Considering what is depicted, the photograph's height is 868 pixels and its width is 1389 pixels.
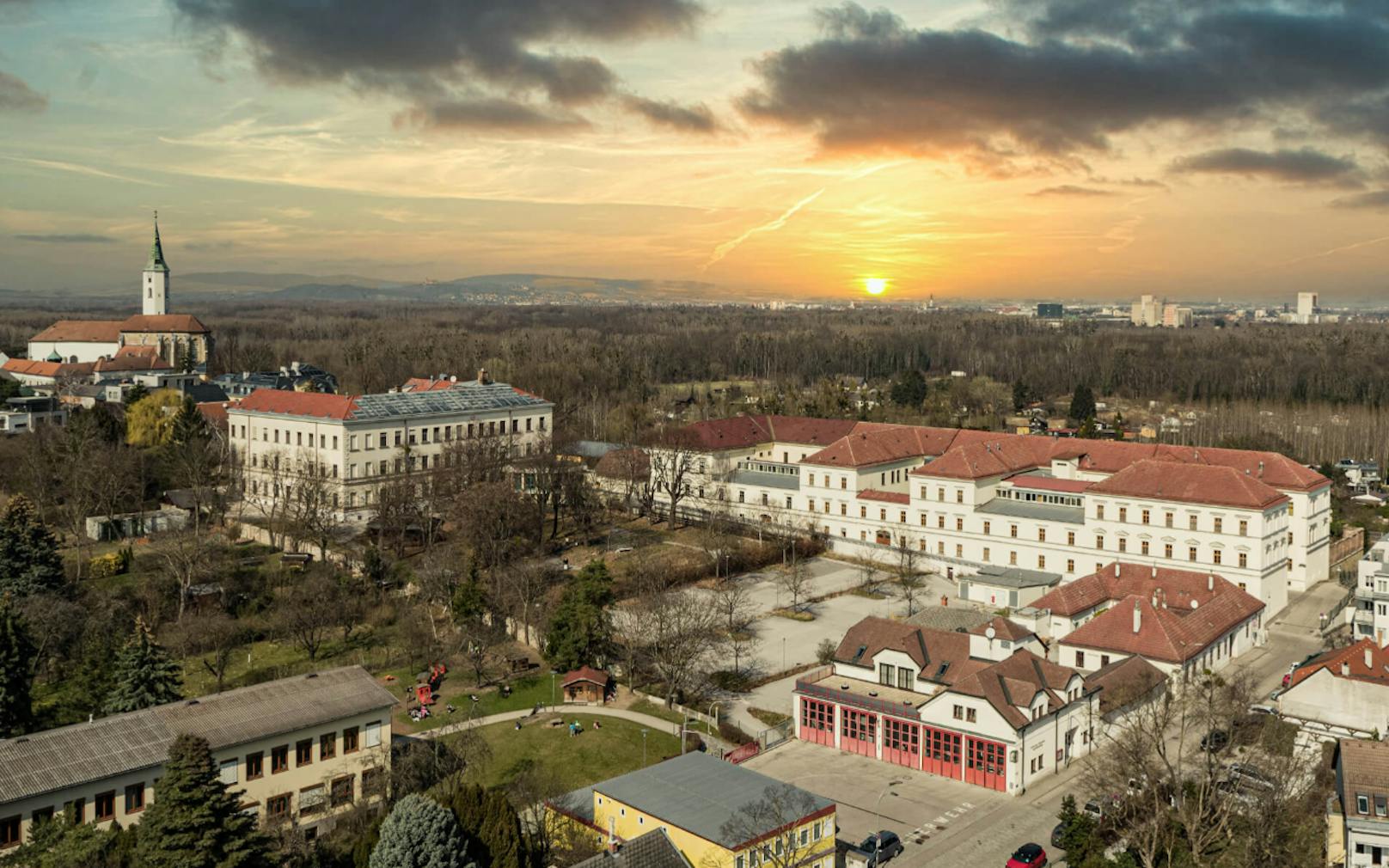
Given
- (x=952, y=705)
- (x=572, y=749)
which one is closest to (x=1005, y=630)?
(x=952, y=705)

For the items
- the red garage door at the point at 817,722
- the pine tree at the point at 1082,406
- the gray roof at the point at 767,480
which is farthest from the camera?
the pine tree at the point at 1082,406

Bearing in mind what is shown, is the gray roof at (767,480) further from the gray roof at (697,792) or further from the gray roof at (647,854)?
the gray roof at (647,854)

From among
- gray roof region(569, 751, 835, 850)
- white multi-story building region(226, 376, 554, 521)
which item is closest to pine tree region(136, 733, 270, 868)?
gray roof region(569, 751, 835, 850)

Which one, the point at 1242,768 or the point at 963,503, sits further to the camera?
the point at 963,503

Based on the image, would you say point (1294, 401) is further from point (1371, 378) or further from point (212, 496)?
point (212, 496)

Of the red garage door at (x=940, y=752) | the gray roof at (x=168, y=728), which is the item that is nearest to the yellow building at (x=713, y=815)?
the red garage door at (x=940, y=752)

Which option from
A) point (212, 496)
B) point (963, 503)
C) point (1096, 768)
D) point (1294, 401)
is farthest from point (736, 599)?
point (1294, 401)

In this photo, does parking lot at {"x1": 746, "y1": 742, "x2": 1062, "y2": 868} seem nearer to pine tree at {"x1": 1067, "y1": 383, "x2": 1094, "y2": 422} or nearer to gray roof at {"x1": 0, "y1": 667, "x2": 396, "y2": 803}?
gray roof at {"x1": 0, "y1": 667, "x2": 396, "y2": 803}
